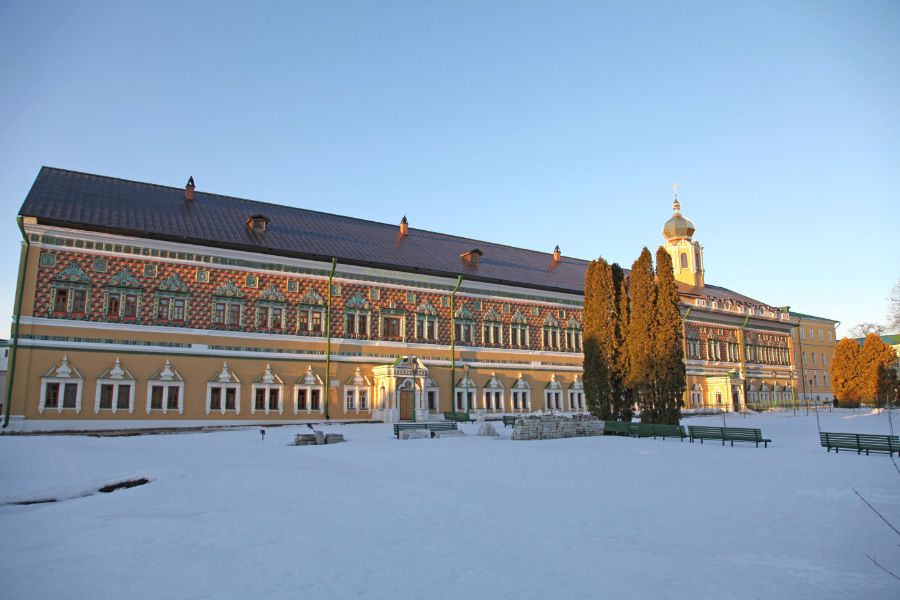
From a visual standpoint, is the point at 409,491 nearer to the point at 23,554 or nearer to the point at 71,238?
the point at 23,554

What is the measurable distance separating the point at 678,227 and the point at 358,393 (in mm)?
38632

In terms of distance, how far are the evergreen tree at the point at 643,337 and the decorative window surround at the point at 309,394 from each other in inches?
566

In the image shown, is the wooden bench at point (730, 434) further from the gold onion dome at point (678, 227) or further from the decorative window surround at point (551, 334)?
the gold onion dome at point (678, 227)

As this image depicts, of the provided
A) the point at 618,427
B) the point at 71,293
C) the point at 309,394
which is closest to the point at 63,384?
the point at 71,293

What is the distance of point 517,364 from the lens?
36.9 meters

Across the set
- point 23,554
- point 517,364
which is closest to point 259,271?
point 517,364

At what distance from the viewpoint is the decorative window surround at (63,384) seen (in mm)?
23578

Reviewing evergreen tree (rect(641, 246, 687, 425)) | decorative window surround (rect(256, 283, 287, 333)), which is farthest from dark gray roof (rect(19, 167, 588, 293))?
evergreen tree (rect(641, 246, 687, 425))

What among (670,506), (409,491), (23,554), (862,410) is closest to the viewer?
(23,554)

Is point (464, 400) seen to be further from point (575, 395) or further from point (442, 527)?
point (442, 527)

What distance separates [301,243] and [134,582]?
25.7 meters

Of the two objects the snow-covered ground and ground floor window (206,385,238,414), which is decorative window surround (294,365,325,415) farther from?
the snow-covered ground

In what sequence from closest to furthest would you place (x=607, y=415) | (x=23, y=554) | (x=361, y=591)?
(x=361, y=591), (x=23, y=554), (x=607, y=415)

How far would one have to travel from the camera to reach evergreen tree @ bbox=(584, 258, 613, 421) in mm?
25578
